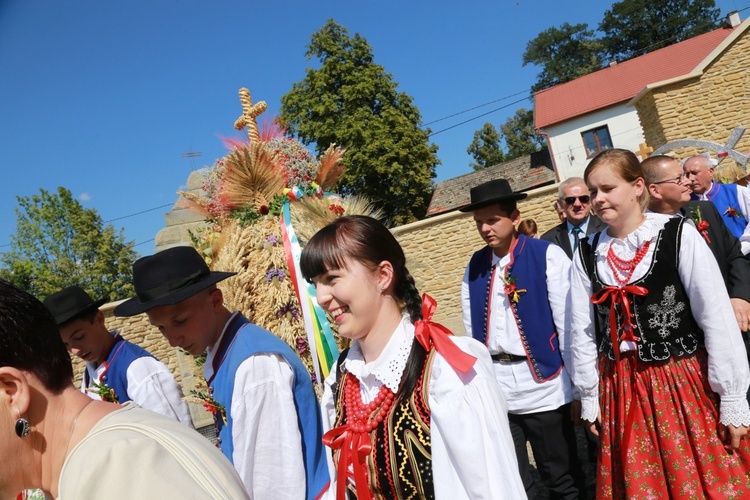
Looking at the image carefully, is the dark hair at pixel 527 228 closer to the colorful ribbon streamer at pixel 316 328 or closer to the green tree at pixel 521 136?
the colorful ribbon streamer at pixel 316 328

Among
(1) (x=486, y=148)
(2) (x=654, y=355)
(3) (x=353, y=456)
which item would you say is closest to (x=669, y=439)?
(2) (x=654, y=355)

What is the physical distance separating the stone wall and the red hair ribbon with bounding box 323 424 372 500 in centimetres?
1435

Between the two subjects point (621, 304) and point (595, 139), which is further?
point (595, 139)

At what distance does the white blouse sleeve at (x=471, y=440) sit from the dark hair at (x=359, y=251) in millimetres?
245

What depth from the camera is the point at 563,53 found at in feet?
188

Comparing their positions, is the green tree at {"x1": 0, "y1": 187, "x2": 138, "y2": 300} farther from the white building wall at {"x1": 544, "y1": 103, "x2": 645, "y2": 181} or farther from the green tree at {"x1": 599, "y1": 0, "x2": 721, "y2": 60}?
the green tree at {"x1": 599, "y1": 0, "x2": 721, "y2": 60}

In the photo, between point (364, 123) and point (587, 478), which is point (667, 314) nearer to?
point (587, 478)

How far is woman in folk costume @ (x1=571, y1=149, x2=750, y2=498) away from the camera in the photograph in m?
2.43

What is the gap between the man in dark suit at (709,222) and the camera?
3.04 metres

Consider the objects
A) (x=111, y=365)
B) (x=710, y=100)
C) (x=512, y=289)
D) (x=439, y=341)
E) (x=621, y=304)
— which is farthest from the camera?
(x=710, y=100)

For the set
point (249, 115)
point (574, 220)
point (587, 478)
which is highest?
point (249, 115)

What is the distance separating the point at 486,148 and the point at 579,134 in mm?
22003

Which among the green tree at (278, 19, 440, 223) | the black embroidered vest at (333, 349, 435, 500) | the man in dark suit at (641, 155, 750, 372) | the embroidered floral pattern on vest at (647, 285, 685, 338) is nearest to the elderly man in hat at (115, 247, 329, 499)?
the black embroidered vest at (333, 349, 435, 500)

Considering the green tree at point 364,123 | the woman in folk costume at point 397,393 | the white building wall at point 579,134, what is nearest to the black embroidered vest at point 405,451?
the woman in folk costume at point 397,393
